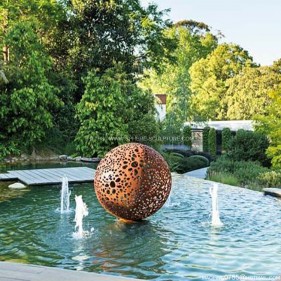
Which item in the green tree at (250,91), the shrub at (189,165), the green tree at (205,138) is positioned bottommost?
the shrub at (189,165)

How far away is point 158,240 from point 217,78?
40.9 meters

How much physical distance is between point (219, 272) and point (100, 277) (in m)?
1.86

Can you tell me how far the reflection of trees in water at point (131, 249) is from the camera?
5.94 metres

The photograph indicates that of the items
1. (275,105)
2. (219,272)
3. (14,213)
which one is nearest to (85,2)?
(275,105)

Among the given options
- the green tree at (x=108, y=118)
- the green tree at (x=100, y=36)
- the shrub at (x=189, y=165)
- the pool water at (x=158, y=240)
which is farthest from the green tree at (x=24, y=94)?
the pool water at (x=158, y=240)

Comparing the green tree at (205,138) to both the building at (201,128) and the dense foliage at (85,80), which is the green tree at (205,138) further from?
the building at (201,128)

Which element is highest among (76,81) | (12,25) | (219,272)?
(12,25)

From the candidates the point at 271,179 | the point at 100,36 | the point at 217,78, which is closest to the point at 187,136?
the point at 100,36

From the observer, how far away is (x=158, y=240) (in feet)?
24.3

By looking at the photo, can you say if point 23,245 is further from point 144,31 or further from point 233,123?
point 233,123

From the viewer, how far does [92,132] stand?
22.1m

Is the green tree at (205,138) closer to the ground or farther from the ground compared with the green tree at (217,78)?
closer to the ground

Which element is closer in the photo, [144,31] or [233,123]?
[144,31]

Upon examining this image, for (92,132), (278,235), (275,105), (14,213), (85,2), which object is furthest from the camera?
(85,2)
